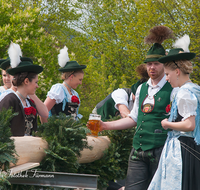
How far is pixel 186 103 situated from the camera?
2393 mm

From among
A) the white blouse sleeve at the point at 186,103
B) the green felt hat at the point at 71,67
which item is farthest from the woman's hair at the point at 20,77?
the white blouse sleeve at the point at 186,103

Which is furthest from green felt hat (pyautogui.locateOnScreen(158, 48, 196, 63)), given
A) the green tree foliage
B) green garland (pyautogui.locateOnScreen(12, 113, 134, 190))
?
the green tree foliage

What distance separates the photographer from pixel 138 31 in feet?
38.9

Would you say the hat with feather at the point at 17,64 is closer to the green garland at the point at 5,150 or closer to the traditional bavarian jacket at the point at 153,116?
the green garland at the point at 5,150

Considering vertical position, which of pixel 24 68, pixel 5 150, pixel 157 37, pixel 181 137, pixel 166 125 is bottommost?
pixel 5 150

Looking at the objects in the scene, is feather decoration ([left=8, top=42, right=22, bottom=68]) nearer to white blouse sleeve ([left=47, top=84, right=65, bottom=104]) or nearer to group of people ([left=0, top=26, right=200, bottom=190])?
group of people ([left=0, top=26, right=200, bottom=190])

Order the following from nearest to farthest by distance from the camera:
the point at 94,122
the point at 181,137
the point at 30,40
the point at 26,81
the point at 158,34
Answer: the point at 181,137 → the point at 94,122 → the point at 26,81 → the point at 158,34 → the point at 30,40

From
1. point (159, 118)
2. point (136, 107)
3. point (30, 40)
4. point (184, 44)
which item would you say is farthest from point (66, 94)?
point (30, 40)

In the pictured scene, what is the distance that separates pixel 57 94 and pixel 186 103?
220 centimetres

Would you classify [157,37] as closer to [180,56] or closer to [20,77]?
[180,56]

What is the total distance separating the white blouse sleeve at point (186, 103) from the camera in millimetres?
2373

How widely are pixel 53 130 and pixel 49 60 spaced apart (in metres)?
7.46

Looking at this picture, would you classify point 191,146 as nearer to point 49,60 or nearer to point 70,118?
point 70,118

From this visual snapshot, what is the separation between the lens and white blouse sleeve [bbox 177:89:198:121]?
237 centimetres
